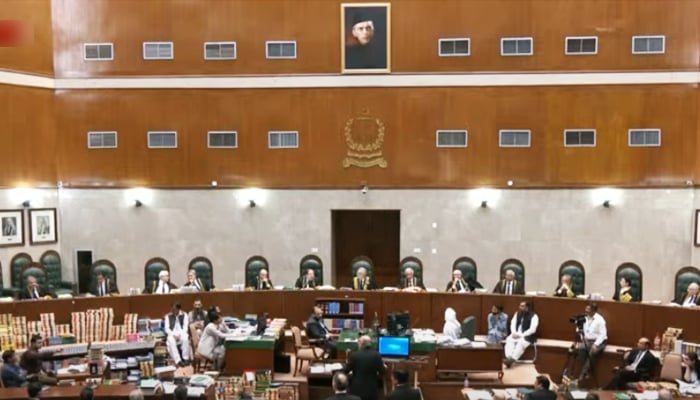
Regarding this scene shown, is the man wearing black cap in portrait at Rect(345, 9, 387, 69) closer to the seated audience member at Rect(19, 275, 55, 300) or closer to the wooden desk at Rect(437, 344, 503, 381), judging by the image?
the wooden desk at Rect(437, 344, 503, 381)

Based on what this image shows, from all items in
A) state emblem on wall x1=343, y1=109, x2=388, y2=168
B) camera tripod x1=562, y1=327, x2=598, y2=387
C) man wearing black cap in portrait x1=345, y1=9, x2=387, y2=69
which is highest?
man wearing black cap in portrait x1=345, y1=9, x2=387, y2=69

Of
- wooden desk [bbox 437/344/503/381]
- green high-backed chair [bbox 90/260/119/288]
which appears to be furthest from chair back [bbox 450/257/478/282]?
green high-backed chair [bbox 90/260/119/288]

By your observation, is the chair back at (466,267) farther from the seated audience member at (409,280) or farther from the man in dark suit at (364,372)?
the man in dark suit at (364,372)

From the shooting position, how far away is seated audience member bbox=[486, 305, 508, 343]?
11.6 metres

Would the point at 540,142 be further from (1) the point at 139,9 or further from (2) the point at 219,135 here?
(1) the point at 139,9

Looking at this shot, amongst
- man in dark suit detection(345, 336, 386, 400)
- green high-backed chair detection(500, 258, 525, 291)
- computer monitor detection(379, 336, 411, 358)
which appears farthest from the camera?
green high-backed chair detection(500, 258, 525, 291)

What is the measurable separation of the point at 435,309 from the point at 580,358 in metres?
2.82

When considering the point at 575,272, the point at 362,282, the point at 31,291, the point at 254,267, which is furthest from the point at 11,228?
the point at 575,272

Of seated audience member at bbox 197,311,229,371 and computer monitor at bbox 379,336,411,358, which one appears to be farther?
seated audience member at bbox 197,311,229,371

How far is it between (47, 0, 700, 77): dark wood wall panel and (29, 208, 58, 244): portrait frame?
358cm

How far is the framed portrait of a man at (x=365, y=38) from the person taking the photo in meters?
15.6

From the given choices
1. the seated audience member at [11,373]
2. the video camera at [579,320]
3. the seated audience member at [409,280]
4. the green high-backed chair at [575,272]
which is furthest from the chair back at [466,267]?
the seated audience member at [11,373]

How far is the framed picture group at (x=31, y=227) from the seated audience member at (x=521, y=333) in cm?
1146

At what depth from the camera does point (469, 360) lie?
10422 millimetres
